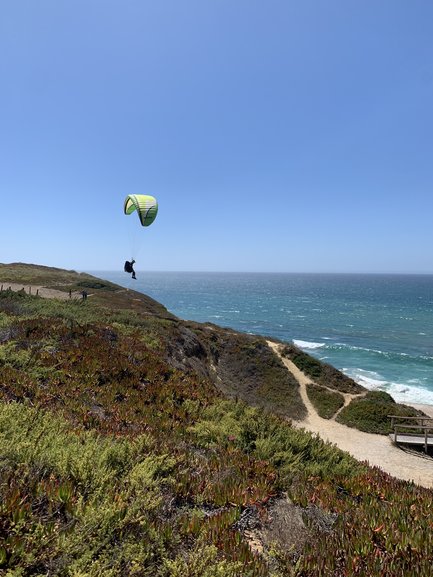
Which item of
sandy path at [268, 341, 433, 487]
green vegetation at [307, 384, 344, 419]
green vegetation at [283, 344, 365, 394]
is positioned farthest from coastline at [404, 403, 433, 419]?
sandy path at [268, 341, 433, 487]

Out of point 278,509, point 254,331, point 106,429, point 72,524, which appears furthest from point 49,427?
point 254,331

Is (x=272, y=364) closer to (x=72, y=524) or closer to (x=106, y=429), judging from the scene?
(x=106, y=429)

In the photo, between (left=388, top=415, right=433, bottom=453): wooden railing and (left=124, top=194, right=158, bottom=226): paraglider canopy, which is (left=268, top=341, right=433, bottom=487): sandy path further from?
(left=124, top=194, right=158, bottom=226): paraglider canopy

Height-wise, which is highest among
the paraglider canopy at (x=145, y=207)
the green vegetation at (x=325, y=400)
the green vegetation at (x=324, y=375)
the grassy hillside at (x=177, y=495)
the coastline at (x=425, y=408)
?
the paraglider canopy at (x=145, y=207)

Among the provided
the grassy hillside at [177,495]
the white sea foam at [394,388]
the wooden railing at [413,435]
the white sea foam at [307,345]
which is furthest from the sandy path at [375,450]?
the white sea foam at [307,345]

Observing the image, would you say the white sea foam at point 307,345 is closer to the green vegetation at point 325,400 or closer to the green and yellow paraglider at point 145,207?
the green vegetation at point 325,400

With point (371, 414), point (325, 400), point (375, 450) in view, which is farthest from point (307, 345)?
point (375, 450)
